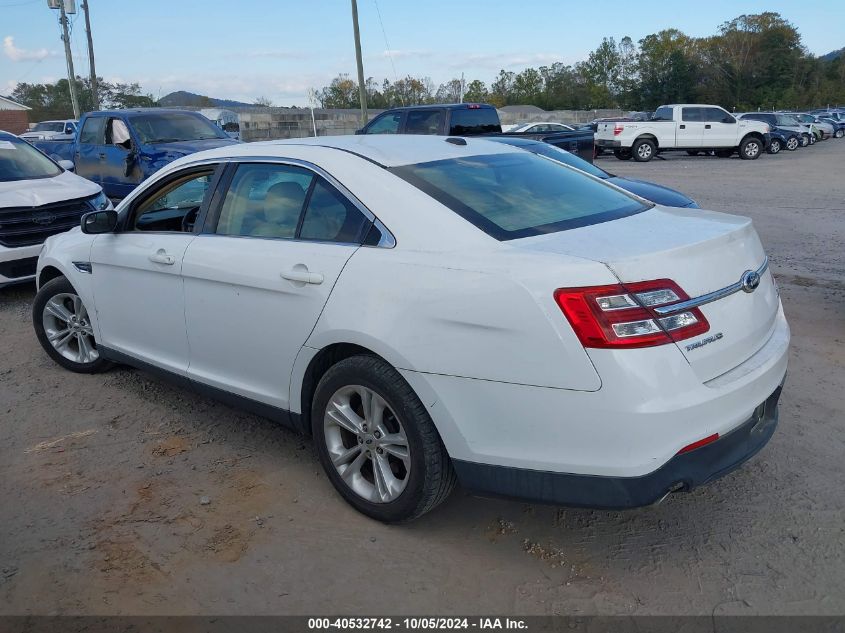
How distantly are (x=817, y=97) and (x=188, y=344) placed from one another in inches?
3536

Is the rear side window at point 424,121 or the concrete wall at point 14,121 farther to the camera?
the concrete wall at point 14,121

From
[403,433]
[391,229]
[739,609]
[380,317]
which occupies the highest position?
[391,229]

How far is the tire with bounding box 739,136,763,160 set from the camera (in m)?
26.3

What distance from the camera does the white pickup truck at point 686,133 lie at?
85.0 feet

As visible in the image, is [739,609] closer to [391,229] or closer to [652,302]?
[652,302]

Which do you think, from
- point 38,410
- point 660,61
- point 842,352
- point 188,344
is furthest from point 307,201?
point 660,61

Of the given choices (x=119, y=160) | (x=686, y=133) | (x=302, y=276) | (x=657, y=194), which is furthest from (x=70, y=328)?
(x=686, y=133)

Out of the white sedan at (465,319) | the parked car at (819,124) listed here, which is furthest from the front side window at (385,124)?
the parked car at (819,124)

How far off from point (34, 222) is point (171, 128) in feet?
16.2

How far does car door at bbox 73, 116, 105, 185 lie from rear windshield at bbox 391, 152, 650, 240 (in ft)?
33.9

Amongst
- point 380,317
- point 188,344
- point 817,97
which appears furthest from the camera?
point 817,97

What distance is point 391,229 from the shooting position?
307cm

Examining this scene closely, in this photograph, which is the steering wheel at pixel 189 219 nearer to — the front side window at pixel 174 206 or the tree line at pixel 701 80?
the front side window at pixel 174 206

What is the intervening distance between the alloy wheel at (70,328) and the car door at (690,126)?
24.8 m
